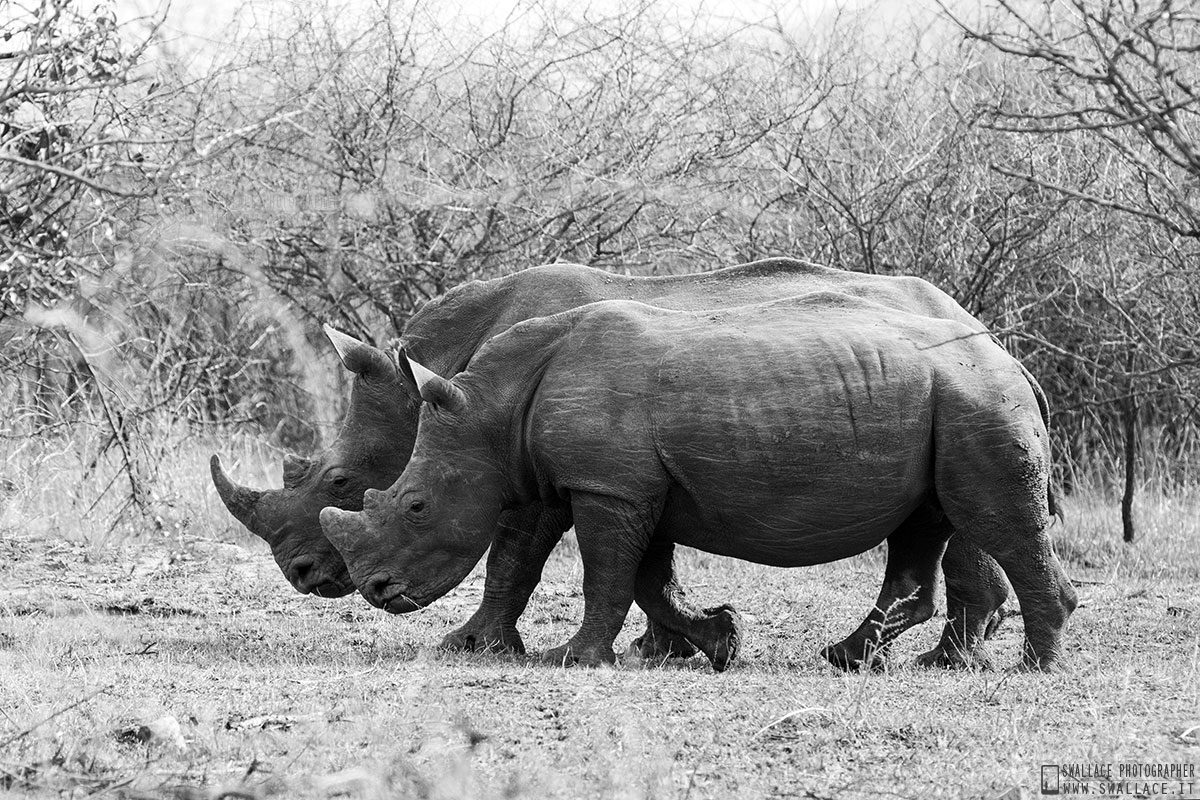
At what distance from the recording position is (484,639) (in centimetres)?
782

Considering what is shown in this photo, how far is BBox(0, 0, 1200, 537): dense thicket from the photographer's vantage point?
1265 cm

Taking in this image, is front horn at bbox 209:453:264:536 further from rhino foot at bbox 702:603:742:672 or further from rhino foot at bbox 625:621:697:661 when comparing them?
rhino foot at bbox 702:603:742:672

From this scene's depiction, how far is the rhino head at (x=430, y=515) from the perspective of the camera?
24.7 ft

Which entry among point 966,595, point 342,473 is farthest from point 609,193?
point 966,595

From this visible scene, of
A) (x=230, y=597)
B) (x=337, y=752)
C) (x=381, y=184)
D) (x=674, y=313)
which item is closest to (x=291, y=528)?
(x=230, y=597)

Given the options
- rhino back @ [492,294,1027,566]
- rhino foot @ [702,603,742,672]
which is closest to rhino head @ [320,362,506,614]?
rhino back @ [492,294,1027,566]

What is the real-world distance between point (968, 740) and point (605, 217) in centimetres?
886

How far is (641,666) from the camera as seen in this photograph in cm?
752

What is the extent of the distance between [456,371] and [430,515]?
1.16 meters

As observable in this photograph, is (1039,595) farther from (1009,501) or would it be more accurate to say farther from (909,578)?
(909,578)

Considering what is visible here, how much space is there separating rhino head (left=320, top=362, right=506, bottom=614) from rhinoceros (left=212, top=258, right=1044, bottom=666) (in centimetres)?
46

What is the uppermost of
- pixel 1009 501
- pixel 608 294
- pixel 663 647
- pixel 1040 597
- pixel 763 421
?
pixel 608 294

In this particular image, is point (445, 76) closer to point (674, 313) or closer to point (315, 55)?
point (315, 55)

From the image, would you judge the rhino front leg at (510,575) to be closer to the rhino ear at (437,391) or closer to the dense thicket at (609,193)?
the rhino ear at (437,391)
